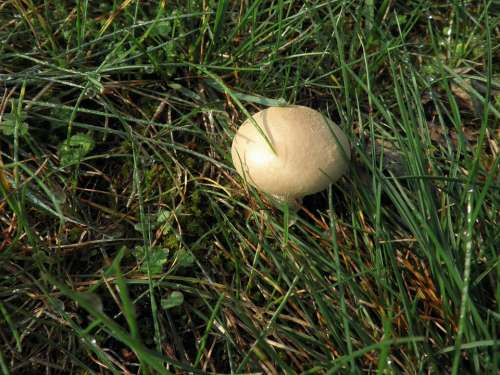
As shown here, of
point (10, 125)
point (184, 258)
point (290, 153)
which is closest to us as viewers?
point (290, 153)

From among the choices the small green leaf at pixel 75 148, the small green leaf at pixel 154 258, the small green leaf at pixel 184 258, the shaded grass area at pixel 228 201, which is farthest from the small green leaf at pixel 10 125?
the small green leaf at pixel 184 258

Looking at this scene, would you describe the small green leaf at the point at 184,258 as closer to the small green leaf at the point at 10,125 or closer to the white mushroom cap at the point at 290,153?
the white mushroom cap at the point at 290,153

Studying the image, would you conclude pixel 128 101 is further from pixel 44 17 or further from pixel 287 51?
pixel 287 51

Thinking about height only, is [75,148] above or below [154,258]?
above

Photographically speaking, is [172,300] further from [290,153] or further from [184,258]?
[290,153]

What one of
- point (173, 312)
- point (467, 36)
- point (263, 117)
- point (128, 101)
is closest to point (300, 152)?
point (263, 117)

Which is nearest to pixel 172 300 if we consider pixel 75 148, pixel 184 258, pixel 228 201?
pixel 184 258
